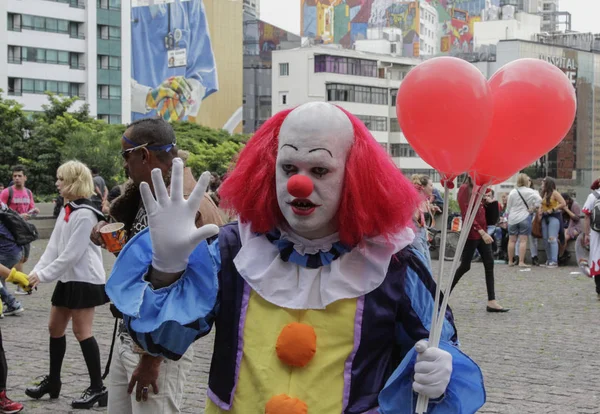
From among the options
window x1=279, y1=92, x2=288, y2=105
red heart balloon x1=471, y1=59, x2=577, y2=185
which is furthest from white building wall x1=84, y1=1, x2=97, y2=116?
red heart balloon x1=471, y1=59, x2=577, y2=185

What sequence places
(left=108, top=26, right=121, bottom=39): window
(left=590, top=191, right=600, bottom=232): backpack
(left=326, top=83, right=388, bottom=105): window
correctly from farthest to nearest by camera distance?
(left=326, top=83, right=388, bottom=105): window < (left=108, top=26, right=121, bottom=39): window < (left=590, top=191, right=600, bottom=232): backpack

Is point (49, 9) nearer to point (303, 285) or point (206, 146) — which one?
point (206, 146)

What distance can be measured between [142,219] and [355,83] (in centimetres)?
8536

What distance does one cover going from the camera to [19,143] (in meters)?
42.2

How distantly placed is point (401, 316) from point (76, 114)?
4369 centimetres

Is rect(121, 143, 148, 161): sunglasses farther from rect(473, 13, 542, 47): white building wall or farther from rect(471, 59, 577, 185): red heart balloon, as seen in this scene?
rect(473, 13, 542, 47): white building wall

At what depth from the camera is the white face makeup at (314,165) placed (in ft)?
9.54

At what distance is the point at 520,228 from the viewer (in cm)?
1620

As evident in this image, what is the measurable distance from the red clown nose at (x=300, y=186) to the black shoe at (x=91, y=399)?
12.2ft

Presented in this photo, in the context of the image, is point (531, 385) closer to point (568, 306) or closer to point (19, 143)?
point (568, 306)

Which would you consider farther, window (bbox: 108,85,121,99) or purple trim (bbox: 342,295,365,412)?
window (bbox: 108,85,121,99)

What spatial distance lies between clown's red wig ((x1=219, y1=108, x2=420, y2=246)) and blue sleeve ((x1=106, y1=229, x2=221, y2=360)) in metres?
0.20

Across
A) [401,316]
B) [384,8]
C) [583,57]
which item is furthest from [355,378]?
[384,8]

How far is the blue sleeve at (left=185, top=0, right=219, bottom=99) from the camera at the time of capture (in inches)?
3986
